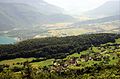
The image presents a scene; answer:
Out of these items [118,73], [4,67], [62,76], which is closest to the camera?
[118,73]

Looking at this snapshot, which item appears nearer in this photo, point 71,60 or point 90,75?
point 90,75

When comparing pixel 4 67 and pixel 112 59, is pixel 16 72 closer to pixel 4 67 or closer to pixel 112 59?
pixel 4 67

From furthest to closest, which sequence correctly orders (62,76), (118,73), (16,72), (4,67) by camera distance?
(4,67)
(16,72)
(62,76)
(118,73)

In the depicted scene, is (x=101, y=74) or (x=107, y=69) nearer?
(x=101, y=74)

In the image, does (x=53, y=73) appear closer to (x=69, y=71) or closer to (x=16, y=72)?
(x=69, y=71)

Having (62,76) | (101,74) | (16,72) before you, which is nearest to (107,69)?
(101,74)

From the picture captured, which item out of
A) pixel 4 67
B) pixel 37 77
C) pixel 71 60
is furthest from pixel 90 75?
pixel 4 67

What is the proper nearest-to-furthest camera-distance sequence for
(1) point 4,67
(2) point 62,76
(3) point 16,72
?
(2) point 62,76 → (3) point 16,72 → (1) point 4,67

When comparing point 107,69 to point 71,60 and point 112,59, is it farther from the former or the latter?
point 71,60

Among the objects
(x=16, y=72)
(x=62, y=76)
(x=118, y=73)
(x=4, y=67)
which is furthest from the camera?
(x=4, y=67)
